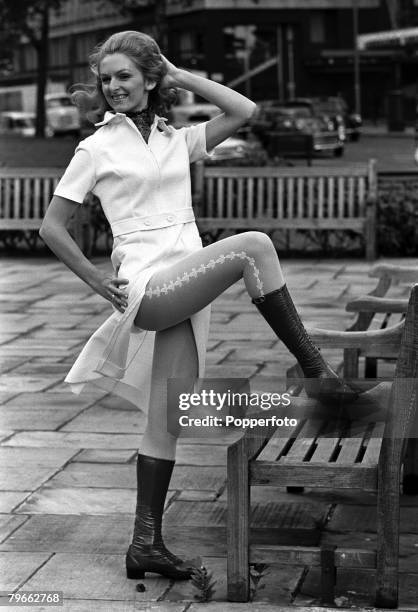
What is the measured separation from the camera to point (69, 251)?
4.14 meters

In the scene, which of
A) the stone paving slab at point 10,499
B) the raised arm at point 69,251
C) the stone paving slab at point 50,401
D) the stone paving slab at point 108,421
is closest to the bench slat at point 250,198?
the stone paving slab at point 50,401

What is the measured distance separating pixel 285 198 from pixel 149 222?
10.2m

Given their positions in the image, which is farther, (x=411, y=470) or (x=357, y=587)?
(x=411, y=470)

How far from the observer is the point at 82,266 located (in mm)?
4137

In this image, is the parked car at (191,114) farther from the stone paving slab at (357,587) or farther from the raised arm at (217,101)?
the stone paving slab at (357,587)

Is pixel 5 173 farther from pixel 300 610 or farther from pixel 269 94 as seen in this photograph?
pixel 269 94

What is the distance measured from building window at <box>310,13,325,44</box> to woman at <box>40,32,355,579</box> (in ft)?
221

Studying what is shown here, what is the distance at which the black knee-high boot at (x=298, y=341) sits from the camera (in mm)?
3994

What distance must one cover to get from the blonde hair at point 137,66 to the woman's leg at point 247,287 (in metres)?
0.56

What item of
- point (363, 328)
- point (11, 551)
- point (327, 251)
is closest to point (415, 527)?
point (11, 551)

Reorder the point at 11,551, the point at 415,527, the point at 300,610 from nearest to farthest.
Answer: the point at 300,610 → the point at 11,551 → the point at 415,527

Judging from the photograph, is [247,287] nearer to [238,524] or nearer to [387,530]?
[238,524]

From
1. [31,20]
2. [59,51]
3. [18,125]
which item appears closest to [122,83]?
[31,20]

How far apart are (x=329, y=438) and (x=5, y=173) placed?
1095 centimetres
